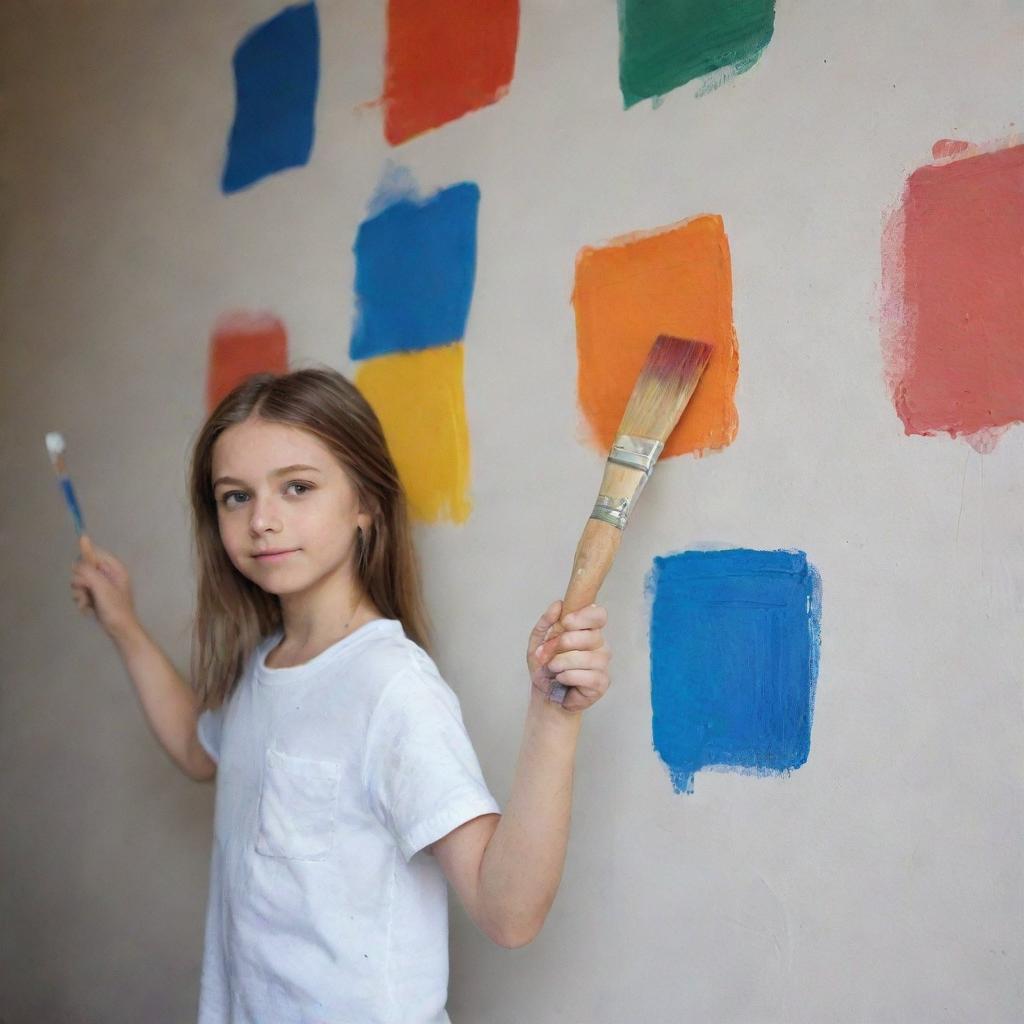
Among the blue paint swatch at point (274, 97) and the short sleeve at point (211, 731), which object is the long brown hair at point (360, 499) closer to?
the short sleeve at point (211, 731)

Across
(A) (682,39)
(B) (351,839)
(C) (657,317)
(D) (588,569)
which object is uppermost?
(A) (682,39)

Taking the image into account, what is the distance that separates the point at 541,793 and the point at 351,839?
22 cm

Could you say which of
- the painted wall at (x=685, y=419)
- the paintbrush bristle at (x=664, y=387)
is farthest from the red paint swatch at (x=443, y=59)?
the paintbrush bristle at (x=664, y=387)

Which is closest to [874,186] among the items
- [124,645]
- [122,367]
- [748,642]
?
[748,642]

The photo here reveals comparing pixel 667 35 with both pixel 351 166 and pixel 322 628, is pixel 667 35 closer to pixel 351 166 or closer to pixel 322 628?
pixel 351 166

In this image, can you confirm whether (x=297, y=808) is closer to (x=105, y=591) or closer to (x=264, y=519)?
(x=264, y=519)

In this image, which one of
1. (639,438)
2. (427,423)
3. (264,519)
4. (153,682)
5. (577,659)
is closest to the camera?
(577,659)

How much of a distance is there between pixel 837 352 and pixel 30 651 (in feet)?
4.06

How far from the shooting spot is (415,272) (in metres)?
1.07

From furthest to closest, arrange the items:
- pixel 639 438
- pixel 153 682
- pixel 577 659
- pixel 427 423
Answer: pixel 153 682 < pixel 427 423 < pixel 639 438 < pixel 577 659

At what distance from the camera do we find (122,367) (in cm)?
142

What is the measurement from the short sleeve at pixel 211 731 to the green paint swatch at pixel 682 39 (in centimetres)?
74

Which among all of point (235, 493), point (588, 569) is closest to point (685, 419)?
point (588, 569)

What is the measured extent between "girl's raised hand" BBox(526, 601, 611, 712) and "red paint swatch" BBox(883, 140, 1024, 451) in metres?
0.26
